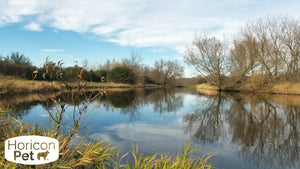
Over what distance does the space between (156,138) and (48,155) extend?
2.35m

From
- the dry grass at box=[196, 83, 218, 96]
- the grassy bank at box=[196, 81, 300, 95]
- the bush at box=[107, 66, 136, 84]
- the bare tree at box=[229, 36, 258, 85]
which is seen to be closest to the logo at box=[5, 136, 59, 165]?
the dry grass at box=[196, 83, 218, 96]

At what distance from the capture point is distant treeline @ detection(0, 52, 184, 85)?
277cm

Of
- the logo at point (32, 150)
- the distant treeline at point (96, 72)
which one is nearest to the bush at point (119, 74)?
the distant treeline at point (96, 72)

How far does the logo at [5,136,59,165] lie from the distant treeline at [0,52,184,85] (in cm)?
84

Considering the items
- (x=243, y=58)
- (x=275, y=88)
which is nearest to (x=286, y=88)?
(x=275, y=88)

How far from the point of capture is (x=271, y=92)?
1930 centimetres

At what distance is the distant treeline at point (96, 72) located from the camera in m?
2.77

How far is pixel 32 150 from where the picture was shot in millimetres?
2164

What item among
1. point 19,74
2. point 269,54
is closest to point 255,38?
point 269,54

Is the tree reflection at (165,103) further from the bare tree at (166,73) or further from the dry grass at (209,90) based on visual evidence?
the bare tree at (166,73)

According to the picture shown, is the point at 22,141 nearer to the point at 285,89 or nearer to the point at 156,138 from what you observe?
the point at 156,138

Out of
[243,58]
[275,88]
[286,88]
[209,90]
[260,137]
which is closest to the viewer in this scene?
[260,137]

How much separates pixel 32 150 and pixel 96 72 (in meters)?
30.8

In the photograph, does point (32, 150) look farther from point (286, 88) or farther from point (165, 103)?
point (286, 88)
